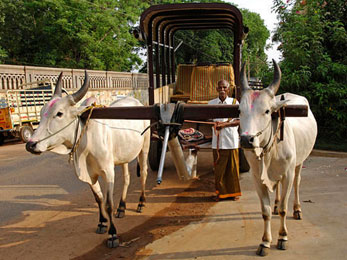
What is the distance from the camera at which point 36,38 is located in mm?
19484

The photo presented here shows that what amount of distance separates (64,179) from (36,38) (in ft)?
51.7

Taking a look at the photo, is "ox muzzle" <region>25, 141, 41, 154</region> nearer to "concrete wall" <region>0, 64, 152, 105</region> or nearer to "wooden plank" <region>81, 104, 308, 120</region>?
"wooden plank" <region>81, 104, 308, 120</region>

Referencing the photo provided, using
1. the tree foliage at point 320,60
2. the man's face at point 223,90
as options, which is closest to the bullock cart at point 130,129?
the man's face at point 223,90

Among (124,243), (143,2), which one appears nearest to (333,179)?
(124,243)

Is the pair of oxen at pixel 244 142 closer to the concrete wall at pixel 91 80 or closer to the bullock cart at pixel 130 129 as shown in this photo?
the bullock cart at pixel 130 129

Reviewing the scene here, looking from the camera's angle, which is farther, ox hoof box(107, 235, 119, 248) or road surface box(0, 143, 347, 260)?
ox hoof box(107, 235, 119, 248)

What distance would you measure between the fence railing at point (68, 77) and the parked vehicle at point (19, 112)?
0.60m

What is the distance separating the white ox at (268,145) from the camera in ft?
9.12

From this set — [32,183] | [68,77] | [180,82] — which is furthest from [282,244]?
[68,77]

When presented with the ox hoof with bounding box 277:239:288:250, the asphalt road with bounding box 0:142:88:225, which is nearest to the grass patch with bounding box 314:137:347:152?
the ox hoof with bounding box 277:239:288:250

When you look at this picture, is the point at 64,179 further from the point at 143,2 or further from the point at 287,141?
the point at 143,2

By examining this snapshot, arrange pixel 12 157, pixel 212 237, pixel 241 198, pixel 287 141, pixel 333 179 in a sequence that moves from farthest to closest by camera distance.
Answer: pixel 12 157
pixel 333 179
pixel 241 198
pixel 212 237
pixel 287 141

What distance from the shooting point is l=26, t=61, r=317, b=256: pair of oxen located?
2.84m

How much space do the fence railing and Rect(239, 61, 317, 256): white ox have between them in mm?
11027
